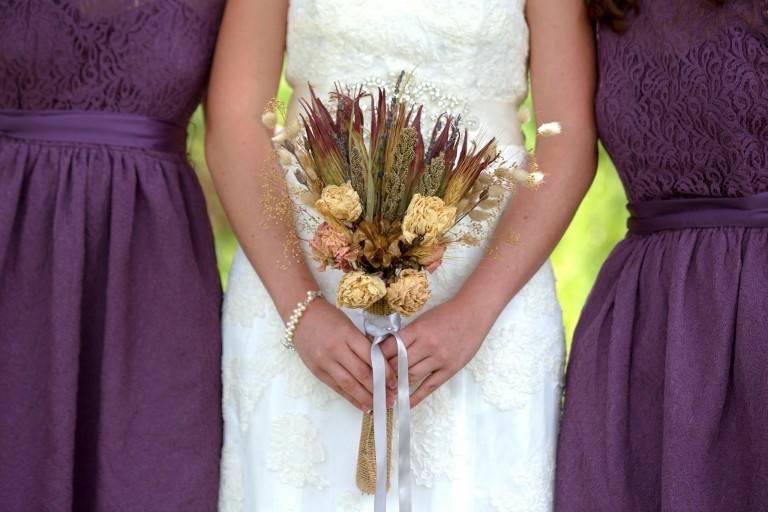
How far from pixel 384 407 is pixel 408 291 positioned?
1.05ft

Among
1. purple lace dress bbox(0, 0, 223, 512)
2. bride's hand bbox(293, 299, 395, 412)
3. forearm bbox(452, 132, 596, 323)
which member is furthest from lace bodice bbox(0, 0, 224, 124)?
forearm bbox(452, 132, 596, 323)

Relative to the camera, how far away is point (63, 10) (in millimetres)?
2889

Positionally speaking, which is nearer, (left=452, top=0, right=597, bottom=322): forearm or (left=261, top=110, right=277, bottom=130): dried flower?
(left=261, top=110, right=277, bottom=130): dried flower

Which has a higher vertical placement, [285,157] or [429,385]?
[285,157]

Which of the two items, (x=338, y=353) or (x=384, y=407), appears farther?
(x=338, y=353)

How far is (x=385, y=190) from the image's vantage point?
2.38 meters

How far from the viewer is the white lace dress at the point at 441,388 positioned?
2896 mm

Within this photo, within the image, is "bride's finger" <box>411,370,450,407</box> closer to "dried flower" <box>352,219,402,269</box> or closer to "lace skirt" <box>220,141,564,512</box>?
"lace skirt" <box>220,141,564,512</box>

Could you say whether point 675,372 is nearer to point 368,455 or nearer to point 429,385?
point 429,385

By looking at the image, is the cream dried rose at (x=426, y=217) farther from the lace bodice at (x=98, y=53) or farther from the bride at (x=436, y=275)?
the lace bodice at (x=98, y=53)

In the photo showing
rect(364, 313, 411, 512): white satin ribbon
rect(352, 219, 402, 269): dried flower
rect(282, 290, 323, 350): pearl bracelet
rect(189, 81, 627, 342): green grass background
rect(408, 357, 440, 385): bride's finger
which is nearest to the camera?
rect(352, 219, 402, 269): dried flower

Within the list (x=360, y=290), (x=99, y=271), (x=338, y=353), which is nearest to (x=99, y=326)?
(x=99, y=271)

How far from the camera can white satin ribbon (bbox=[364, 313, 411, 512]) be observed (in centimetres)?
257

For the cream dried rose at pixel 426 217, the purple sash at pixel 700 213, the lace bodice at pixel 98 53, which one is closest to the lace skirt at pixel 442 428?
the purple sash at pixel 700 213
